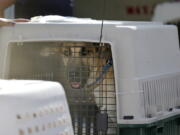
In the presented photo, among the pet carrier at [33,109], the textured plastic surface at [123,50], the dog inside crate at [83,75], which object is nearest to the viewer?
the pet carrier at [33,109]

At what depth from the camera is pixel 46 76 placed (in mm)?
4590

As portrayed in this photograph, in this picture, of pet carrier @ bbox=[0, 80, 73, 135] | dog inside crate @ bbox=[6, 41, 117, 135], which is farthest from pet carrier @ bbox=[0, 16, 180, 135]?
pet carrier @ bbox=[0, 80, 73, 135]

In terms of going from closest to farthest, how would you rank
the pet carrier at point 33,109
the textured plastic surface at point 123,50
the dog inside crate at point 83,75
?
1. the pet carrier at point 33,109
2. the textured plastic surface at point 123,50
3. the dog inside crate at point 83,75

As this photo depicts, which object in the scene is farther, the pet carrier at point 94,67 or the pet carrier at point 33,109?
the pet carrier at point 94,67

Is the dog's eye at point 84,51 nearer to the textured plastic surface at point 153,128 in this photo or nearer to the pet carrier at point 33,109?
the textured plastic surface at point 153,128

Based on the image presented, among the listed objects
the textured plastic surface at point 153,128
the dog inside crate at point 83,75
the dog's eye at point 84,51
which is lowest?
the textured plastic surface at point 153,128

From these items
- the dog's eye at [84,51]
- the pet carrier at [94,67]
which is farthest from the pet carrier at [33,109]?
the dog's eye at [84,51]

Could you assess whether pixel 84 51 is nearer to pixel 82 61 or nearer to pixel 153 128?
pixel 82 61

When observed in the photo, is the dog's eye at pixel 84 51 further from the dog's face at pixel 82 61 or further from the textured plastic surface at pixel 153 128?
the textured plastic surface at pixel 153 128

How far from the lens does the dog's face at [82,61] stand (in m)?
4.48

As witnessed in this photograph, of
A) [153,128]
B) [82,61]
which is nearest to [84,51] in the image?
[82,61]

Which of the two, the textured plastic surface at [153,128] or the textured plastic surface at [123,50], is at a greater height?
the textured plastic surface at [123,50]

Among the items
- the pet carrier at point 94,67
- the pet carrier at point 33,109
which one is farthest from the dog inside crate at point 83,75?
the pet carrier at point 33,109

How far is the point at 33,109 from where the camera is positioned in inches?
108
